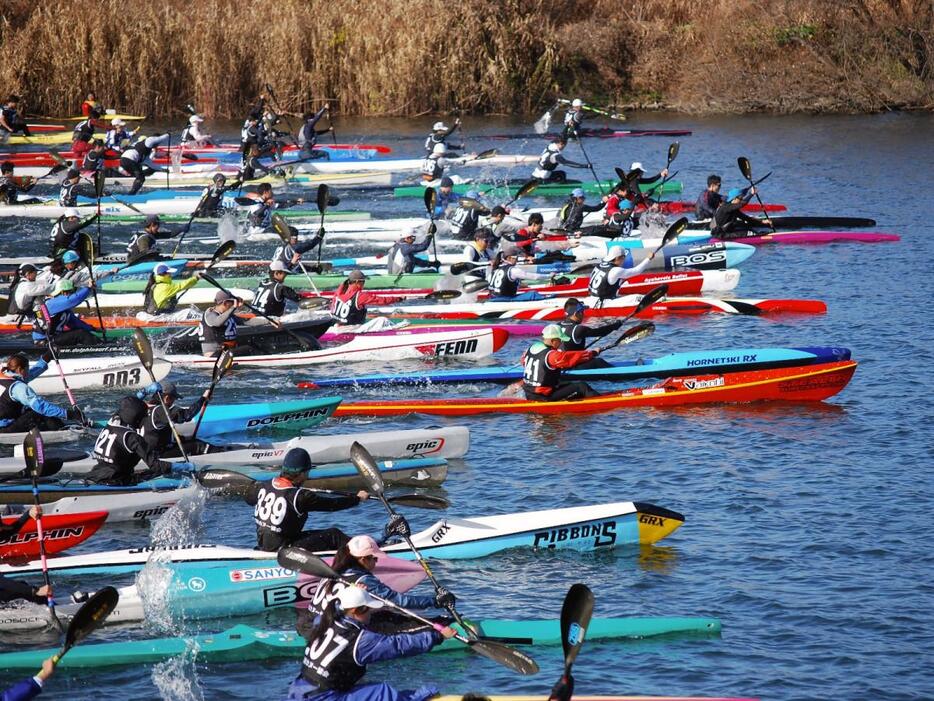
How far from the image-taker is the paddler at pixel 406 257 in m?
24.6

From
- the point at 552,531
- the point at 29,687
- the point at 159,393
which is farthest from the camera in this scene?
the point at 159,393

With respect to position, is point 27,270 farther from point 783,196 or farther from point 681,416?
point 783,196

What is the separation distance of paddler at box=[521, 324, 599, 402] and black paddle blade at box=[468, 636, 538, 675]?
26.7ft

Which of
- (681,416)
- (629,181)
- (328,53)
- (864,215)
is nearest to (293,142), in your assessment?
(328,53)

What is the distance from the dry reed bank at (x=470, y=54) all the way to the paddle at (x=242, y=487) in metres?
29.9

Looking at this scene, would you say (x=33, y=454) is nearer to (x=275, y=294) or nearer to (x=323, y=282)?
(x=275, y=294)

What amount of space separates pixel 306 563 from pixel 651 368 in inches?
392

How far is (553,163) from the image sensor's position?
1319 inches

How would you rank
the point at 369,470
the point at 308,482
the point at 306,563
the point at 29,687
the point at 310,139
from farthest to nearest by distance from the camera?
1. the point at 310,139
2. the point at 308,482
3. the point at 369,470
4. the point at 306,563
5. the point at 29,687

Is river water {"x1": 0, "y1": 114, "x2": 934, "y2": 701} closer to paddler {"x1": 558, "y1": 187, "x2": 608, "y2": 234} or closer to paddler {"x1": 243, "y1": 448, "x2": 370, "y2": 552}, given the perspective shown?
paddler {"x1": 243, "y1": 448, "x2": 370, "y2": 552}

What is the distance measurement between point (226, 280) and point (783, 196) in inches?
603

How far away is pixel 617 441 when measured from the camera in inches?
680

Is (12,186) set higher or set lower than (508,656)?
higher

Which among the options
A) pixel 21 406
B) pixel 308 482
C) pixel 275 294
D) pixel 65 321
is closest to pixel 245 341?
pixel 275 294
